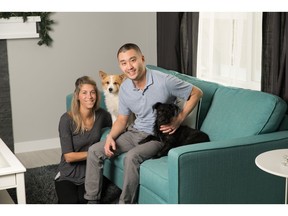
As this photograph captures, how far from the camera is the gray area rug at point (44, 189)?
10.4ft

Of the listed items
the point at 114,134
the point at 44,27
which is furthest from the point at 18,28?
the point at 114,134

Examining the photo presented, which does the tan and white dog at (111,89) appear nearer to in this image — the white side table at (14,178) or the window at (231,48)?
the window at (231,48)

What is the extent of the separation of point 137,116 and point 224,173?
0.81 metres

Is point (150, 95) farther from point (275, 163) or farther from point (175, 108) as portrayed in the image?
point (275, 163)

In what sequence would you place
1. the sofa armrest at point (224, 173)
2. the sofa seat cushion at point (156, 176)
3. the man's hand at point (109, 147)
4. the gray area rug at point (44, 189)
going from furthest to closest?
the gray area rug at point (44, 189) → the man's hand at point (109, 147) → the sofa seat cushion at point (156, 176) → the sofa armrest at point (224, 173)

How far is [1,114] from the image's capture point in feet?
14.5

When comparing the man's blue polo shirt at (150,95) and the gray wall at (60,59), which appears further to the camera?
the gray wall at (60,59)

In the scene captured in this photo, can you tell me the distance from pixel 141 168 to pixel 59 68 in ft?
6.94

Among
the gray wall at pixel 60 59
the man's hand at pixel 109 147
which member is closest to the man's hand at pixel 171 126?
the man's hand at pixel 109 147

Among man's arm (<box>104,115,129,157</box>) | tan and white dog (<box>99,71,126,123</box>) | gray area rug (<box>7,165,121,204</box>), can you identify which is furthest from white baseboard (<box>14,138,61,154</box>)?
man's arm (<box>104,115,129,157</box>)

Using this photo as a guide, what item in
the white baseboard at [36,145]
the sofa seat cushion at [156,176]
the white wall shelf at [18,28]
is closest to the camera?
the sofa seat cushion at [156,176]

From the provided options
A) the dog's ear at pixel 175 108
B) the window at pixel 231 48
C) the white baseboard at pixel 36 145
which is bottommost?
the white baseboard at pixel 36 145

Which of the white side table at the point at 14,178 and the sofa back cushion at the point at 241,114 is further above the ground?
the sofa back cushion at the point at 241,114

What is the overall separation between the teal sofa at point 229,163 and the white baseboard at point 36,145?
2074mm
